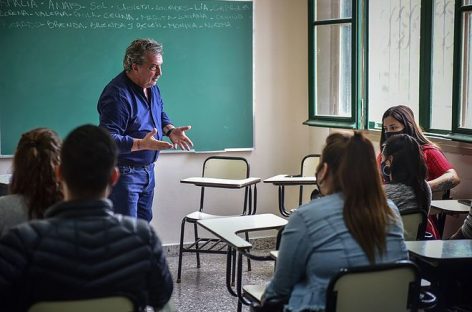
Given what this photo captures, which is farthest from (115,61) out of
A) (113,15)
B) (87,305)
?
(87,305)

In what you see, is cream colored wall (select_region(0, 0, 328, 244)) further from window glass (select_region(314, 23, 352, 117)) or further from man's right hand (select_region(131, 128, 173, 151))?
man's right hand (select_region(131, 128, 173, 151))

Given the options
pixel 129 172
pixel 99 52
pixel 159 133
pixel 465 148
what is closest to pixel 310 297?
pixel 129 172

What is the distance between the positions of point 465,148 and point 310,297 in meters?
2.45

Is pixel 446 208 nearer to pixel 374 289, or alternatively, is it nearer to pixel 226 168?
pixel 374 289

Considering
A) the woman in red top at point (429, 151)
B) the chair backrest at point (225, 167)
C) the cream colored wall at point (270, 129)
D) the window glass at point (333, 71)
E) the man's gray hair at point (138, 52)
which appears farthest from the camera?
the cream colored wall at point (270, 129)

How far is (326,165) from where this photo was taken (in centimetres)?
232

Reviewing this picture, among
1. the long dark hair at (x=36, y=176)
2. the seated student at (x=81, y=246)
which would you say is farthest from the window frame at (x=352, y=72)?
the seated student at (x=81, y=246)

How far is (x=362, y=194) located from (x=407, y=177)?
109 cm

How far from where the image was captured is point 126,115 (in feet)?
12.6

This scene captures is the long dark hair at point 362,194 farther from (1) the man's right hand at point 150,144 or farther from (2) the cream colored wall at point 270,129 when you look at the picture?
(2) the cream colored wall at point 270,129

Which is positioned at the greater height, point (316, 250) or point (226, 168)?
point (316, 250)

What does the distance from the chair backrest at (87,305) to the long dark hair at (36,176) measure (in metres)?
0.57

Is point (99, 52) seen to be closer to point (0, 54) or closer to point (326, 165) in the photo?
point (0, 54)

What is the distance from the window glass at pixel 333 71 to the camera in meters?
5.53
